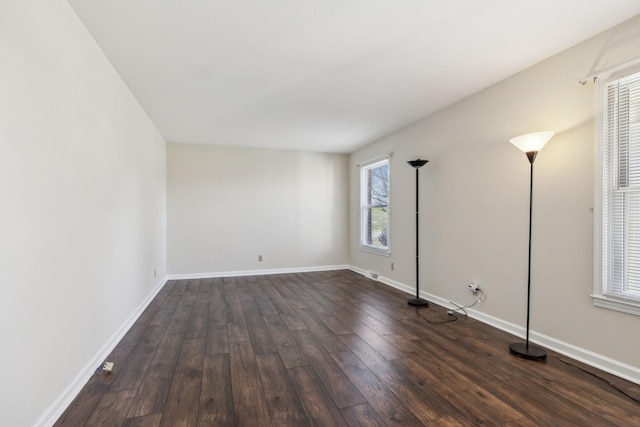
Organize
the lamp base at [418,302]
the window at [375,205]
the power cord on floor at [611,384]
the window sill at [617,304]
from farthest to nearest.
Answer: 1. the window at [375,205]
2. the lamp base at [418,302]
3. the window sill at [617,304]
4. the power cord on floor at [611,384]

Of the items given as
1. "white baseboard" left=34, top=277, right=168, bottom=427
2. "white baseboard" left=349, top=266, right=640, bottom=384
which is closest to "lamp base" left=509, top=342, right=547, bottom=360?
"white baseboard" left=349, top=266, right=640, bottom=384

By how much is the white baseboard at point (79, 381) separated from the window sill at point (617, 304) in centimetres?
346

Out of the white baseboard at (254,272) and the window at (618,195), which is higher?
the window at (618,195)

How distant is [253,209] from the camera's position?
5844mm

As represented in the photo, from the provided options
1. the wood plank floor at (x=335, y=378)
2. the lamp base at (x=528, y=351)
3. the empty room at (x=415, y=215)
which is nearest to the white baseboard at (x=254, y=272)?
the empty room at (x=415, y=215)

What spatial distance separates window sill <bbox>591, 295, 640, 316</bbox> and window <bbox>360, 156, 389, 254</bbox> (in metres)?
2.88

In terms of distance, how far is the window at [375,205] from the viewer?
5.25 metres

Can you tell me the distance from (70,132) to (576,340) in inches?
149

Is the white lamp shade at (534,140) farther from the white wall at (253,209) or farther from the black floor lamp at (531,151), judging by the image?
the white wall at (253,209)

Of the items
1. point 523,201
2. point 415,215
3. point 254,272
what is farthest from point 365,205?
point 523,201

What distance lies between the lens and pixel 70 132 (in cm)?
189

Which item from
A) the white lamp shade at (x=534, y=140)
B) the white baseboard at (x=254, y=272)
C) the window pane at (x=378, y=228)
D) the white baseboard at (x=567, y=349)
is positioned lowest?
the white baseboard at (x=254, y=272)

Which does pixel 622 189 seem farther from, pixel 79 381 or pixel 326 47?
pixel 79 381

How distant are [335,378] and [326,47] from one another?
2387 mm
